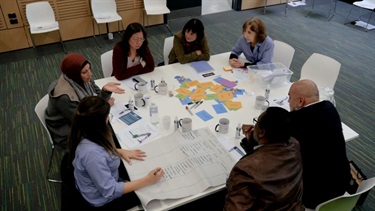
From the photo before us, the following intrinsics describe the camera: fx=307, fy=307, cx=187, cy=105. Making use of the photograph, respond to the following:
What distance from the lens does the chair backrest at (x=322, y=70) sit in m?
3.37

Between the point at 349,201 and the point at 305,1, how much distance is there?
7135mm

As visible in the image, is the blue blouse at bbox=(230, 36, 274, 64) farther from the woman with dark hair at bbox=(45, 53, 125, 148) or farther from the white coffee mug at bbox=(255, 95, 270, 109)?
the woman with dark hair at bbox=(45, 53, 125, 148)


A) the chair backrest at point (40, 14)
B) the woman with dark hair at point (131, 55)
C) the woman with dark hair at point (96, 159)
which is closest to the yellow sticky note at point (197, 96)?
the woman with dark hair at point (131, 55)

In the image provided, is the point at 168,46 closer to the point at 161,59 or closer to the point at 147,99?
the point at 147,99

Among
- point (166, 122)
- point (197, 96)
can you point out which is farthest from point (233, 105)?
Result: point (166, 122)

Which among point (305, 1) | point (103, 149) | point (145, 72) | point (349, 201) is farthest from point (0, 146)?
point (305, 1)

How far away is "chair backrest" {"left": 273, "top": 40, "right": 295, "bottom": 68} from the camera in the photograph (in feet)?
12.2

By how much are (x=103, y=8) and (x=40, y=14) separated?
110 centimetres

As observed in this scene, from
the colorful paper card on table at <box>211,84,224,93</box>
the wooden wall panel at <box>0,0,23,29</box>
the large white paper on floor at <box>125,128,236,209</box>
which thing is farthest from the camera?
the wooden wall panel at <box>0,0,23,29</box>

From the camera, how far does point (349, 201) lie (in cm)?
195

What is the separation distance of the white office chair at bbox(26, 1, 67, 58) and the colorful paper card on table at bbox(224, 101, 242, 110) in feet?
12.6

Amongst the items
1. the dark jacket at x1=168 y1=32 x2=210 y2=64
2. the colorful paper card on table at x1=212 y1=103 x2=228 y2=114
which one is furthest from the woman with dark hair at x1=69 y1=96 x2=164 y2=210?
the dark jacket at x1=168 y1=32 x2=210 y2=64

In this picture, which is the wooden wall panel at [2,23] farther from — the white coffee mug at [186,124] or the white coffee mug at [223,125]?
the white coffee mug at [223,125]

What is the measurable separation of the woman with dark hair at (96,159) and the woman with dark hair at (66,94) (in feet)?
2.27
